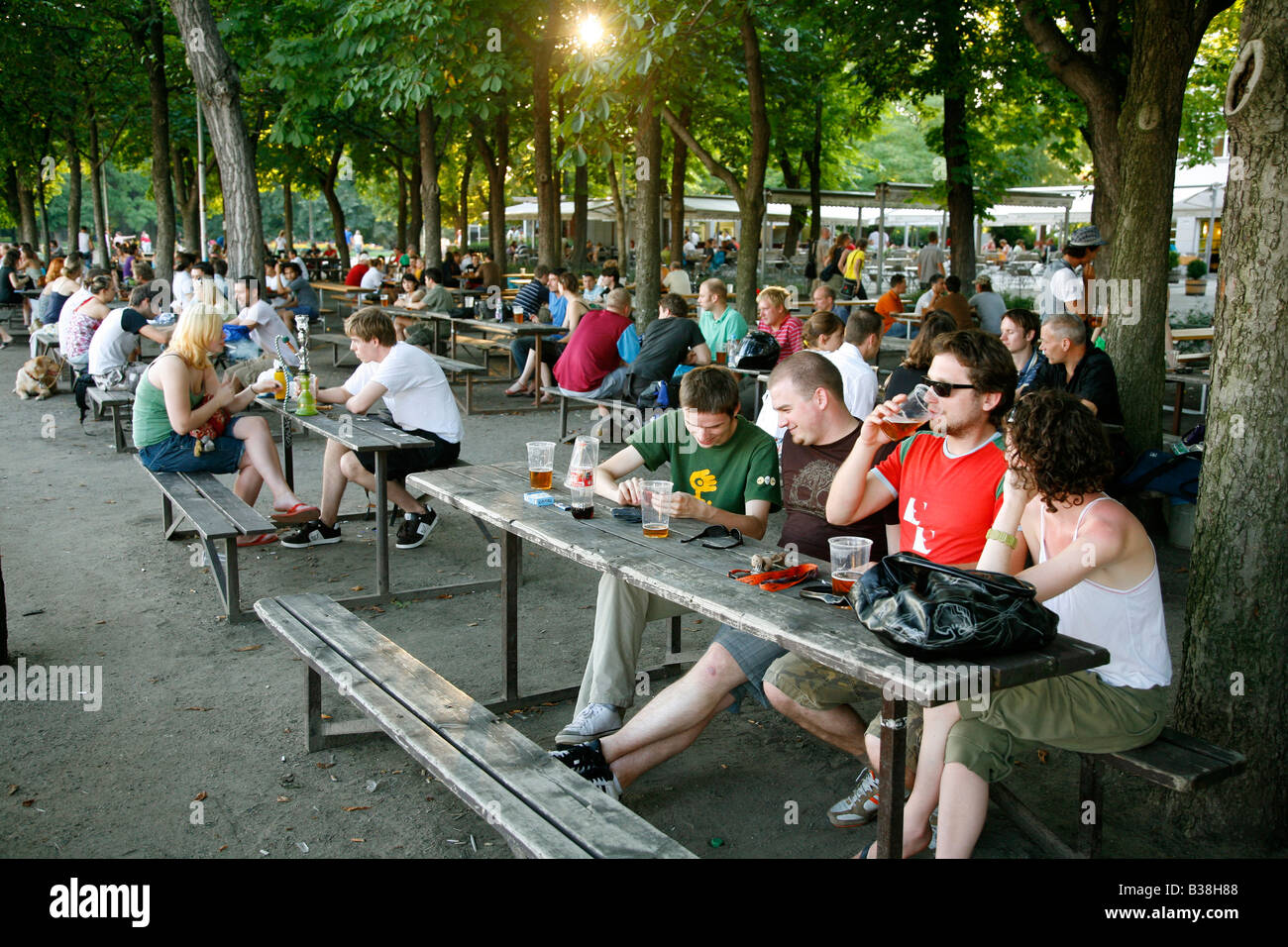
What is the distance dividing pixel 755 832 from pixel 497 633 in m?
2.10

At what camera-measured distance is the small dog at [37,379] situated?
12266mm

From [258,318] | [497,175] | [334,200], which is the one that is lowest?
[258,318]

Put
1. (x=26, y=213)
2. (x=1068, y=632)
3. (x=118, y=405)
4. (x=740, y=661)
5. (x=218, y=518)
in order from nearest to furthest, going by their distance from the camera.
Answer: (x=1068, y=632), (x=740, y=661), (x=218, y=518), (x=118, y=405), (x=26, y=213)

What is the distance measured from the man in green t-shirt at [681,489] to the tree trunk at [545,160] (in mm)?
11610

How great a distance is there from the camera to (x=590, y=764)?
3.53 m

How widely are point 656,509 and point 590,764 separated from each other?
2.79ft

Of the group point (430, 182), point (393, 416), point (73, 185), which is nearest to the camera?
point (393, 416)

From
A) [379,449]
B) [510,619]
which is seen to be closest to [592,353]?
[379,449]

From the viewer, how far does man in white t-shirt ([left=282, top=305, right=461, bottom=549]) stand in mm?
6570

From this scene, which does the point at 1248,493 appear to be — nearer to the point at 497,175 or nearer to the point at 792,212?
the point at 497,175

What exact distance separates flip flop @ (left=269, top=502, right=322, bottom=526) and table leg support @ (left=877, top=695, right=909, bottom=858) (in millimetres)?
4557
